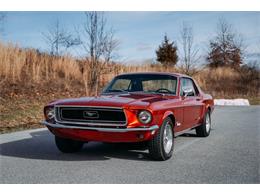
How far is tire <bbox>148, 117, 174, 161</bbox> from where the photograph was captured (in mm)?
5559

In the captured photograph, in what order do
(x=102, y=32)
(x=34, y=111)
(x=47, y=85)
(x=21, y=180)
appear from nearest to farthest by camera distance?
1. (x=21, y=180)
2. (x=34, y=111)
3. (x=102, y=32)
4. (x=47, y=85)

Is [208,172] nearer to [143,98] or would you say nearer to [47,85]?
[143,98]

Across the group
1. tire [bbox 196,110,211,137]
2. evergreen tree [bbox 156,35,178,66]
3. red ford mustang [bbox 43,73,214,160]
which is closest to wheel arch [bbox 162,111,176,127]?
red ford mustang [bbox 43,73,214,160]

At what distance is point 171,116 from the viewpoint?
6152 mm

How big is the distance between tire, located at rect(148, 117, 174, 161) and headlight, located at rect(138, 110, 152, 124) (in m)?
0.29

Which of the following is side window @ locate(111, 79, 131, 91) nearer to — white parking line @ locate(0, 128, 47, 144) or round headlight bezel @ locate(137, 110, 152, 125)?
round headlight bezel @ locate(137, 110, 152, 125)

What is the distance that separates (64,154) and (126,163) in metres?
1.33

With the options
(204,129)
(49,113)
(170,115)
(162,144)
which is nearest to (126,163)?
(162,144)

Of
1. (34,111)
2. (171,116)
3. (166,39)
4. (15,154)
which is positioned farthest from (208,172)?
(166,39)

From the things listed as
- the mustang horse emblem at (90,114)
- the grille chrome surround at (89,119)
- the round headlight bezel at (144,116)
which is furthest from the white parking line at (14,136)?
the round headlight bezel at (144,116)

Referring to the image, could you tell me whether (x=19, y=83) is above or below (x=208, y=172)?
above

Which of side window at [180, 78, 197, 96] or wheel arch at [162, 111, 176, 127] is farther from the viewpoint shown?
side window at [180, 78, 197, 96]

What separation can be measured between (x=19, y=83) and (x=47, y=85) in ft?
4.86

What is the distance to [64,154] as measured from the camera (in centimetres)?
627
